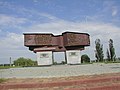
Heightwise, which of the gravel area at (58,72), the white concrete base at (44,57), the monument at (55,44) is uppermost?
the monument at (55,44)

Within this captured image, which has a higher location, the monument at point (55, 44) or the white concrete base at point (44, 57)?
the monument at point (55, 44)

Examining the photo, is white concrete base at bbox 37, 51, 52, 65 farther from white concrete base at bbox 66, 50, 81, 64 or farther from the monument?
white concrete base at bbox 66, 50, 81, 64

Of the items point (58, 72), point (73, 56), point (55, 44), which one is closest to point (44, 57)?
point (55, 44)

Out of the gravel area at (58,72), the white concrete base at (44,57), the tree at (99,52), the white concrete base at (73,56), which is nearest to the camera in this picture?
the gravel area at (58,72)

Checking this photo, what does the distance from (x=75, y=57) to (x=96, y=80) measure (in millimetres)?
20004

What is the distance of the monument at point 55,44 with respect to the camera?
27672 millimetres

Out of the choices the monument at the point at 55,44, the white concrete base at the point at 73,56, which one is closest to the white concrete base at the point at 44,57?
the monument at the point at 55,44

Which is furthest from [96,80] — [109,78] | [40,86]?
[40,86]

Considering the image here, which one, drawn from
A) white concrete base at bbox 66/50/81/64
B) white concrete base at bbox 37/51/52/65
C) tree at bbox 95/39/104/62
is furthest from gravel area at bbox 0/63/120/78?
tree at bbox 95/39/104/62

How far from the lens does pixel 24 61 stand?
210ft

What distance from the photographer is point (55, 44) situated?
94.0 ft

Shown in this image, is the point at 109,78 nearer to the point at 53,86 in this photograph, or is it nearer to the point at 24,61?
the point at 53,86

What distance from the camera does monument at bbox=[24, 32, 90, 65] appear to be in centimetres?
2767

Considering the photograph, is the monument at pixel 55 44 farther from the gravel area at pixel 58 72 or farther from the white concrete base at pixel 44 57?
the gravel area at pixel 58 72
